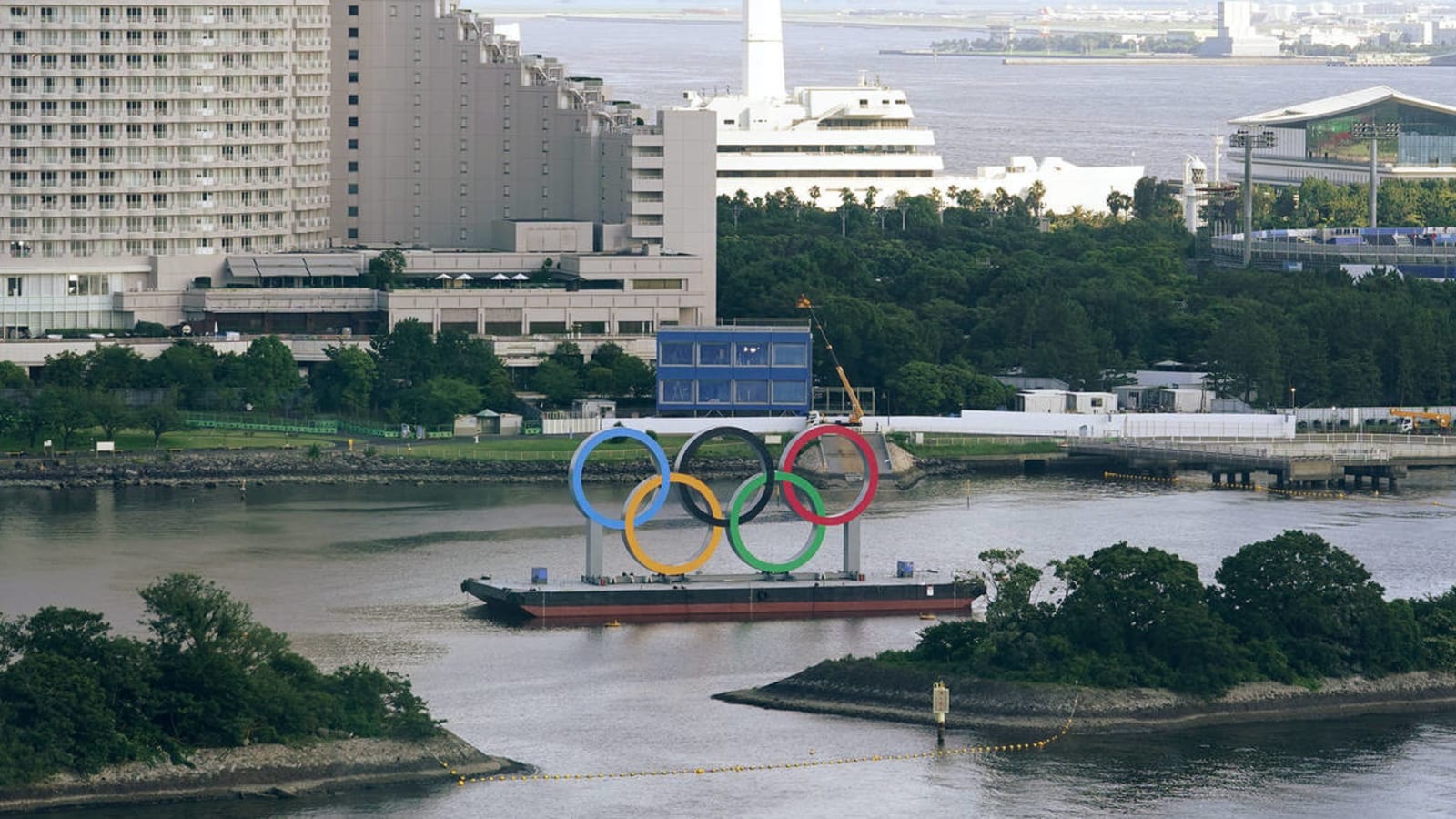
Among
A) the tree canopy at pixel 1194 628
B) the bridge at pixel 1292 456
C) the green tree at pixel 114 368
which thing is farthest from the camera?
the green tree at pixel 114 368

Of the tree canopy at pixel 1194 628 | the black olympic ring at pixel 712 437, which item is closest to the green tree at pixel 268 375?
the black olympic ring at pixel 712 437

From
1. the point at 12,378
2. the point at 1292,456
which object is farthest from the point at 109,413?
the point at 1292,456

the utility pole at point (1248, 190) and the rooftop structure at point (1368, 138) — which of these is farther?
the rooftop structure at point (1368, 138)

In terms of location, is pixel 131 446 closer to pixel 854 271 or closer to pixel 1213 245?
pixel 854 271

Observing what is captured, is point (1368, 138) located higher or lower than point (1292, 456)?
higher

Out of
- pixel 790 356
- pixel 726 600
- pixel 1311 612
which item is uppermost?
pixel 790 356

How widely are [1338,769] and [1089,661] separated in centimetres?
540

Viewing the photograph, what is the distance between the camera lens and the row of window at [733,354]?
93.4 metres

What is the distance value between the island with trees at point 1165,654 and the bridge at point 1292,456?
27.8 meters

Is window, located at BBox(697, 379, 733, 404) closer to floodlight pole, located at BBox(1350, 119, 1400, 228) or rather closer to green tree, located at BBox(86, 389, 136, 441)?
green tree, located at BBox(86, 389, 136, 441)

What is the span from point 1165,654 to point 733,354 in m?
36.0

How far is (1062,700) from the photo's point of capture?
57281mm

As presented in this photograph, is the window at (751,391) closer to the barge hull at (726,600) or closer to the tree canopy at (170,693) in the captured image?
the barge hull at (726,600)

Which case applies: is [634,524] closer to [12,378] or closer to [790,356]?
[790,356]
